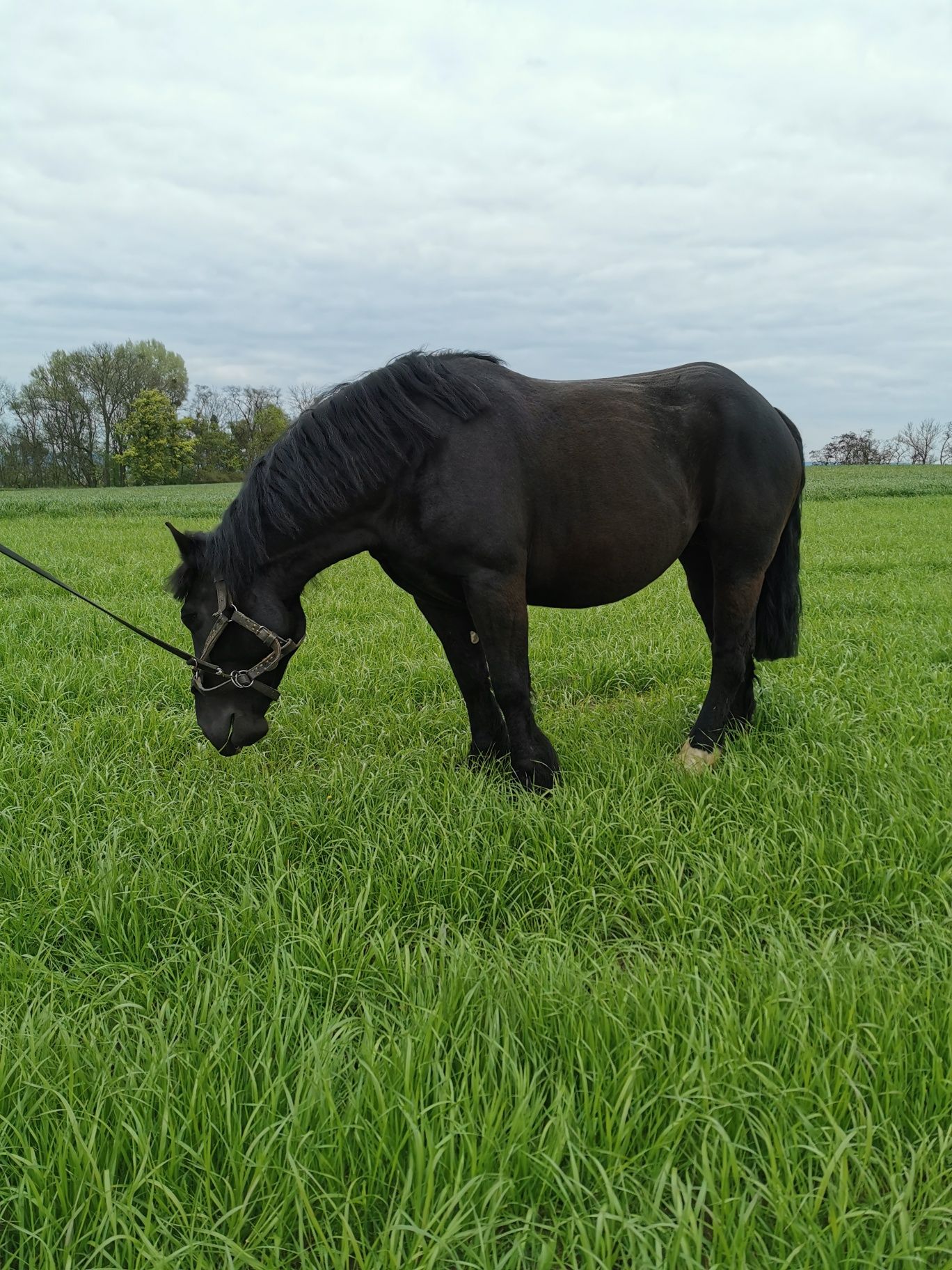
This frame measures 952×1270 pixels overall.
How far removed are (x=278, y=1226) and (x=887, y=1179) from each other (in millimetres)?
1378

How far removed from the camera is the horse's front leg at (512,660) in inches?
143

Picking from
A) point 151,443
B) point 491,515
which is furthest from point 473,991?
point 151,443

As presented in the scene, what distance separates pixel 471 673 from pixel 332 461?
1.39m

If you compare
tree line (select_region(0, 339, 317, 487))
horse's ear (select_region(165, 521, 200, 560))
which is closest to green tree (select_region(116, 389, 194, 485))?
tree line (select_region(0, 339, 317, 487))

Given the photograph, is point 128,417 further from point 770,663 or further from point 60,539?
point 770,663

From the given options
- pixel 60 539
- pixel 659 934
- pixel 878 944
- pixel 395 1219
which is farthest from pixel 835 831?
pixel 60 539

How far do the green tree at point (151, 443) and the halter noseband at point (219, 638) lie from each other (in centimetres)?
7168

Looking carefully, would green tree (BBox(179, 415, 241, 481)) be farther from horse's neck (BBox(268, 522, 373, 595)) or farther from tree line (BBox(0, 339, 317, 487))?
horse's neck (BBox(268, 522, 373, 595))

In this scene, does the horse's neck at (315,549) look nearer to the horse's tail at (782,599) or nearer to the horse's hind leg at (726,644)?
the horse's hind leg at (726,644)

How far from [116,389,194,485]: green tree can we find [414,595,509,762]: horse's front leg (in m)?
71.7

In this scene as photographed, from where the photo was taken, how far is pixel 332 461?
11.8 feet

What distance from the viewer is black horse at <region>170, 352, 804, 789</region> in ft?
11.8

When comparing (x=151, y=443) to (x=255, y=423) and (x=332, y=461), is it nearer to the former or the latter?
(x=255, y=423)

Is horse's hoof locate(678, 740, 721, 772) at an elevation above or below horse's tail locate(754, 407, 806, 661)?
below
